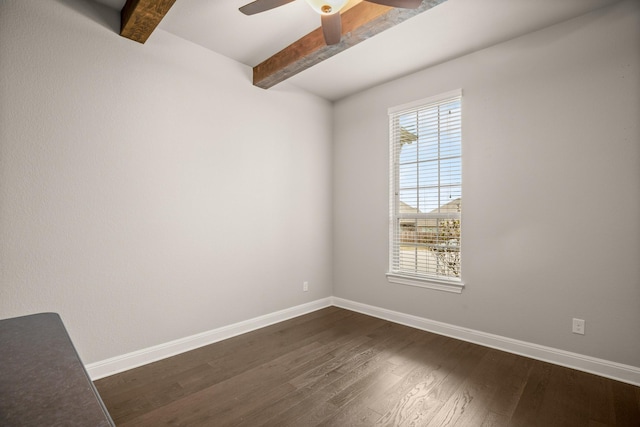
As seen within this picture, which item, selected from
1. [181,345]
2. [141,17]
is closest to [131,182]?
[141,17]

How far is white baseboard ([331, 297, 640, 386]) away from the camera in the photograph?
2.39 metres

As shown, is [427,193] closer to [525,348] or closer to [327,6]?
[525,348]

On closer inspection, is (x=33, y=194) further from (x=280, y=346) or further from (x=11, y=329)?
(x=280, y=346)

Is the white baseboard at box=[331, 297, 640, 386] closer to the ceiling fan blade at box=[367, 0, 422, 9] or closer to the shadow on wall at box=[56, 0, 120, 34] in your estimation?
the ceiling fan blade at box=[367, 0, 422, 9]

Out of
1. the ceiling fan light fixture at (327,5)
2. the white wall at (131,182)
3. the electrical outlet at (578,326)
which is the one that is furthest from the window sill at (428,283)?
the ceiling fan light fixture at (327,5)

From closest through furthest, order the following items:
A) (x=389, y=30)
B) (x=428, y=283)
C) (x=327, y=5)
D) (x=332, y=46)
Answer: (x=327, y=5) < (x=332, y=46) < (x=389, y=30) < (x=428, y=283)

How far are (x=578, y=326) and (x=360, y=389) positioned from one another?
1.86 meters

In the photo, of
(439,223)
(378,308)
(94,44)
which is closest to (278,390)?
(378,308)

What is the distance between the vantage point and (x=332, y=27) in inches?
85.4

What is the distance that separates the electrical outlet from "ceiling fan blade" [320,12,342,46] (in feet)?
9.60

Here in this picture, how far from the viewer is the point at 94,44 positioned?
2434 millimetres

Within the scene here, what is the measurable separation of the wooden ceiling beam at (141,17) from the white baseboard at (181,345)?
257 cm

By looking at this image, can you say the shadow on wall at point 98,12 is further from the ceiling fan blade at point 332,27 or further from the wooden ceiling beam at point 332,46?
the ceiling fan blade at point 332,27

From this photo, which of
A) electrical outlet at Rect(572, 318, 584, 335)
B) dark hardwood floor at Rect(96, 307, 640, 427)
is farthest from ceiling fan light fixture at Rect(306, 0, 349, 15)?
electrical outlet at Rect(572, 318, 584, 335)
